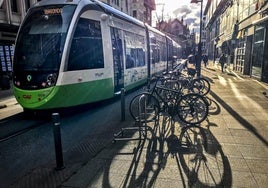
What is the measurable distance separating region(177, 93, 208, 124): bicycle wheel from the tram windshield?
142 inches

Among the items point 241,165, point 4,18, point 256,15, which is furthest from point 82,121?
point 4,18

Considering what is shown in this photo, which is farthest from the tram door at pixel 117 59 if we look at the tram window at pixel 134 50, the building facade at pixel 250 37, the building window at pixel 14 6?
the building window at pixel 14 6

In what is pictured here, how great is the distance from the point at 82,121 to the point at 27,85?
1.88m

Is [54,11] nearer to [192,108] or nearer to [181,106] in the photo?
[181,106]

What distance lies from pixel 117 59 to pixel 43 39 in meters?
3.01

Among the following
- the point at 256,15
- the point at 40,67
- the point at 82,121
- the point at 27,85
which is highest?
the point at 256,15

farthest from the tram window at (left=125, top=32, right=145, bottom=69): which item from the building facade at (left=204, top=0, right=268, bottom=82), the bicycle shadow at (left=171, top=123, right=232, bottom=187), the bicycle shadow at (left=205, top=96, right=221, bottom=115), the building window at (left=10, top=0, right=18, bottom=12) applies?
the building window at (left=10, top=0, right=18, bottom=12)

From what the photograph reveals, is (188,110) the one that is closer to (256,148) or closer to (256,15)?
(256,148)

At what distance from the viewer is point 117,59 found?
30.2 ft

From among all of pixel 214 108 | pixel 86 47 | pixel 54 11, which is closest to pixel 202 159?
pixel 214 108

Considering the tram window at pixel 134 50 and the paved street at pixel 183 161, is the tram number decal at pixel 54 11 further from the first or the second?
the paved street at pixel 183 161

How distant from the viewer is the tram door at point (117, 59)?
29.6 feet

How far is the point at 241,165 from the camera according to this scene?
4.02m

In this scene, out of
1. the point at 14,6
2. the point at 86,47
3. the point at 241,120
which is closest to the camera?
the point at 241,120
